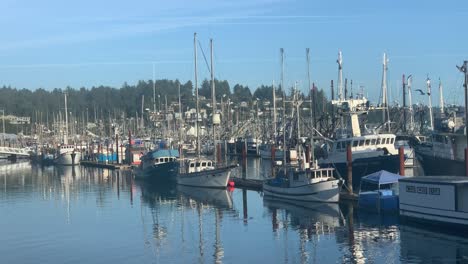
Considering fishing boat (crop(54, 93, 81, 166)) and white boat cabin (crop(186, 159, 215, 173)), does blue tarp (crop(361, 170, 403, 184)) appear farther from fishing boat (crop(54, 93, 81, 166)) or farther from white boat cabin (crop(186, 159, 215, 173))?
fishing boat (crop(54, 93, 81, 166))

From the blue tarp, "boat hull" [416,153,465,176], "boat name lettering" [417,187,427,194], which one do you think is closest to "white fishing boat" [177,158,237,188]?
"boat hull" [416,153,465,176]

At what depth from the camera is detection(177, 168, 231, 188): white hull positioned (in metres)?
70.8

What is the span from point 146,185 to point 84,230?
1317 inches

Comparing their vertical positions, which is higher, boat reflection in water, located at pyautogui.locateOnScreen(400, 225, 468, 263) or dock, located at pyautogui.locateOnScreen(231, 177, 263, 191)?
dock, located at pyautogui.locateOnScreen(231, 177, 263, 191)

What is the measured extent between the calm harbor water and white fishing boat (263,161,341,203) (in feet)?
2.47

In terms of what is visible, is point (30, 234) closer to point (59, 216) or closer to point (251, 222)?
point (59, 216)

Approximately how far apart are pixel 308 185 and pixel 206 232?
1218cm

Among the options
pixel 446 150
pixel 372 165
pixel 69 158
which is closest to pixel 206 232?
pixel 372 165

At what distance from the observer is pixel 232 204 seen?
61062 millimetres

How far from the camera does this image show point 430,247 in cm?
3894

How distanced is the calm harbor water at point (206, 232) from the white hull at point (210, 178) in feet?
4.98

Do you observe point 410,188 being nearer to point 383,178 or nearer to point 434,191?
point 434,191

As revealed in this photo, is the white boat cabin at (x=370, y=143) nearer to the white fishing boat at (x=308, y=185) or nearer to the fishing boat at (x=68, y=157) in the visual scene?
the white fishing boat at (x=308, y=185)

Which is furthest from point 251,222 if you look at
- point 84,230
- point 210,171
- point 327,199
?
point 210,171
